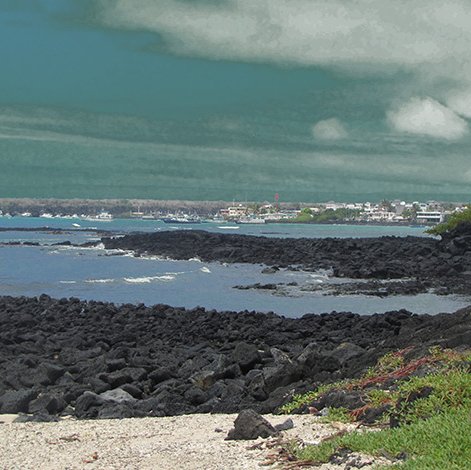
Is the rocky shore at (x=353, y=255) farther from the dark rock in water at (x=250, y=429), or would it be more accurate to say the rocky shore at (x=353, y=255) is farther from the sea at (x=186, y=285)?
the dark rock in water at (x=250, y=429)

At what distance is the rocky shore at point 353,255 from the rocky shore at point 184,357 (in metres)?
14.3

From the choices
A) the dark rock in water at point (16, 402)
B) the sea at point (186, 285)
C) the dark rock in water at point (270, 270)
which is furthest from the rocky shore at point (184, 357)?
the dark rock in water at point (270, 270)

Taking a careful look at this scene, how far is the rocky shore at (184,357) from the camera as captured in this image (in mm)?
11805

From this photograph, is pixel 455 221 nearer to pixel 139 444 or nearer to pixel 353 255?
pixel 353 255

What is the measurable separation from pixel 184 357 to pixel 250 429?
338 inches

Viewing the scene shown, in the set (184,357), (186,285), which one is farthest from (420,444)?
(186,285)

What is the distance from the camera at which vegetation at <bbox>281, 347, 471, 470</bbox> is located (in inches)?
275

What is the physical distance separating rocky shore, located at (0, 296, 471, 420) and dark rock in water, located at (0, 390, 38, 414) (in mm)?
15

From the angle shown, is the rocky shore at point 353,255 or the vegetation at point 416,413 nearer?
the vegetation at point 416,413

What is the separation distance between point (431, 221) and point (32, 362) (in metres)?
187

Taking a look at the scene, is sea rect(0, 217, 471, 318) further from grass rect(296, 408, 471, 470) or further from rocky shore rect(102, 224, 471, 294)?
grass rect(296, 408, 471, 470)

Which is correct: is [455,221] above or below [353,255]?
above

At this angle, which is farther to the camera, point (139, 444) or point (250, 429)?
point (139, 444)

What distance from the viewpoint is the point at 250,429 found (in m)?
8.54
